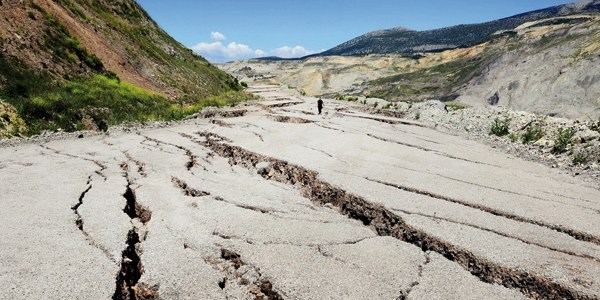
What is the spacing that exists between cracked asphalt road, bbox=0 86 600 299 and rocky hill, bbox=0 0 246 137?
3668mm

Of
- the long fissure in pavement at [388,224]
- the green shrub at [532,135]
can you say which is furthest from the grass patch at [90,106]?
the green shrub at [532,135]

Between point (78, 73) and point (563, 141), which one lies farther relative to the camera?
point (78, 73)

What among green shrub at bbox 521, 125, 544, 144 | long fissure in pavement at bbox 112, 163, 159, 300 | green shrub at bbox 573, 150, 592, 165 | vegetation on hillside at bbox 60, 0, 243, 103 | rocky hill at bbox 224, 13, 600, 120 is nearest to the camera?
long fissure in pavement at bbox 112, 163, 159, 300

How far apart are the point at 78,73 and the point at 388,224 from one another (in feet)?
56.7

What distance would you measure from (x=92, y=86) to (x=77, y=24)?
794 centimetres

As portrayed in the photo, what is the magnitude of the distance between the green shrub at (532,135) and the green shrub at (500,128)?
0.82m

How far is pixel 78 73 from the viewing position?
57.5 ft

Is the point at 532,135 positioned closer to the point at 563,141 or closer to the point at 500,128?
the point at 500,128

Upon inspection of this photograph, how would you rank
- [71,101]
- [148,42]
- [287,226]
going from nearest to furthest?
[287,226] < [71,101] < [148,42]

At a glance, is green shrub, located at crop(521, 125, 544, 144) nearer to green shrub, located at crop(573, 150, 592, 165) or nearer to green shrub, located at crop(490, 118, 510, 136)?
green shrub, located at crop(490, 118, 510, 136)

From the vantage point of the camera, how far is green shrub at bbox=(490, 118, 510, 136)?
599 inches

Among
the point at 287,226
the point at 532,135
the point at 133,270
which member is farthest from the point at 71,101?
the point at 532,135

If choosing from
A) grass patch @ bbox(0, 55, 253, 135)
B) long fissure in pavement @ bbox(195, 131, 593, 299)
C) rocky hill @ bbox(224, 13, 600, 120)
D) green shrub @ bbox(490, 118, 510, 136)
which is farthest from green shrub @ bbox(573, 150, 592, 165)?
rocky hill @ bbox(224, 13, 600, 120)

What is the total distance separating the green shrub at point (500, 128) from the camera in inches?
599
